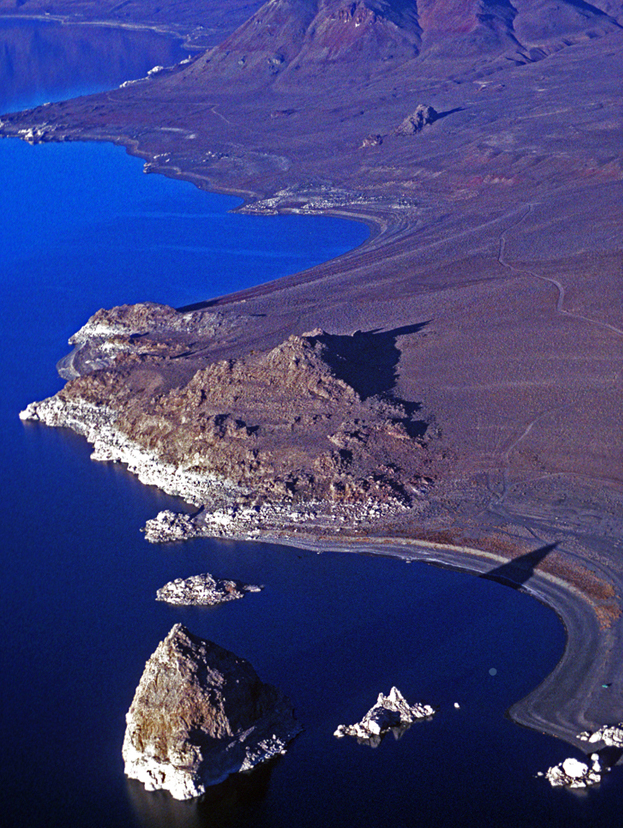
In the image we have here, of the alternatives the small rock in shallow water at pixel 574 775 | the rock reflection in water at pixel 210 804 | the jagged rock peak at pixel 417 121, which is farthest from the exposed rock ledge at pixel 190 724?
the jagged rock peak at pixel 417 121

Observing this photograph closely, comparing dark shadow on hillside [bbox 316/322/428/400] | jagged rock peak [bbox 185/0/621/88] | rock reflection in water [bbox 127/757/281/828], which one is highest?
jagged rock peak [bbox 185/0/621/88]

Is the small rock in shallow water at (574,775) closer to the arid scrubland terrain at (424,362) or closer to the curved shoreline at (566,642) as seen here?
the curved shoreline at (566,642)

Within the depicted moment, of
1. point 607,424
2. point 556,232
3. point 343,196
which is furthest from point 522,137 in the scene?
point 607,424

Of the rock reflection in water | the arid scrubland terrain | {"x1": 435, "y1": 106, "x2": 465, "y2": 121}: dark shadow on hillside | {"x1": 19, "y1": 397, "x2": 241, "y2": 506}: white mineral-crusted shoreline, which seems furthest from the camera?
{"x1": 435, "y1": 106, "x2": 465, "y2": 121}: dark shadow on hillside

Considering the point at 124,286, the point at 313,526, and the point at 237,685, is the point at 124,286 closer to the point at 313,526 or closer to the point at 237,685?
the point at 313,526

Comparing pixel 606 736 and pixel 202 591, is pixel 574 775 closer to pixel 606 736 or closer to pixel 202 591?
pixel 606 736

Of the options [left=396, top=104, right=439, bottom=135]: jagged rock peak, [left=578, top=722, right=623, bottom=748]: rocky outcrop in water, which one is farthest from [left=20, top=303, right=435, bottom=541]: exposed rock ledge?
[left=396, top=104, right=439, bottom=135]: jagged rock peak

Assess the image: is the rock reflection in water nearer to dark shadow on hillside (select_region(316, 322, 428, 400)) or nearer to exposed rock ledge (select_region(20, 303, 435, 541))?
exposed rock ledge (select_region(20, 303, 435, 541))

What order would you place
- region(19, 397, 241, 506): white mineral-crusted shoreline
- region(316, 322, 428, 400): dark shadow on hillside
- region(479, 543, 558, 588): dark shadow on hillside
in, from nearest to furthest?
region(479, 543, 558, 588): dark shadow on hillside
region(19, 397, 241, 506): white mineral-crusted shoreline
region(316, 322, 428, 400): dark shadow on hillside

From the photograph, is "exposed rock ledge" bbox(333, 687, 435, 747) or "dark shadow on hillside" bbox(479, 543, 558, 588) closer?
"exposed rock ledge" bbox(333, 687, 435, 747)
